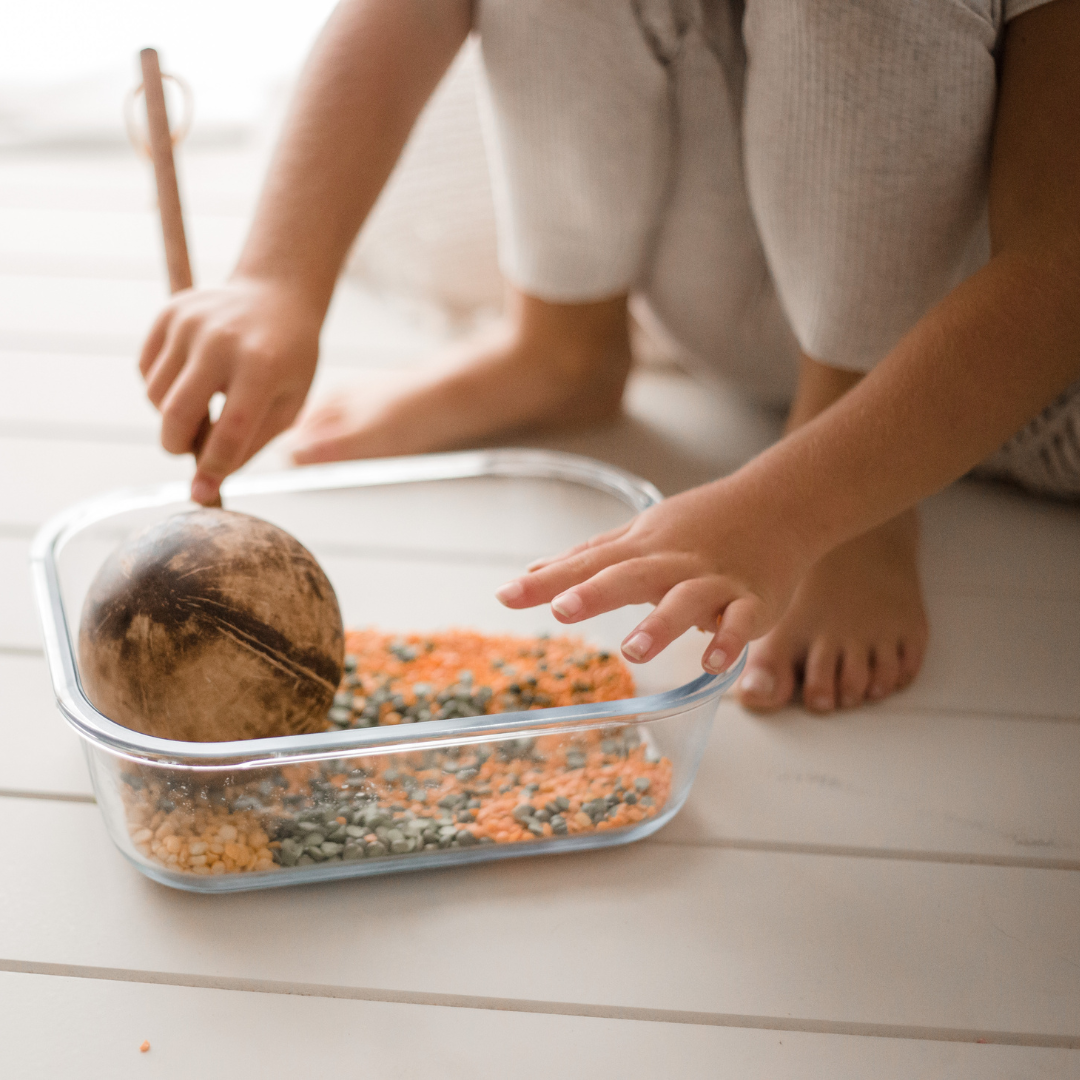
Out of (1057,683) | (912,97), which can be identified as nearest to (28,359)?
(912,97)

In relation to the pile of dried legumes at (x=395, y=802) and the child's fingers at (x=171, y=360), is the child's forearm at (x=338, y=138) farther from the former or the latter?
the pile of dried legumes at (x=395, y=802)

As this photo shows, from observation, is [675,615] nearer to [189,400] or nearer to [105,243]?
[189,400]

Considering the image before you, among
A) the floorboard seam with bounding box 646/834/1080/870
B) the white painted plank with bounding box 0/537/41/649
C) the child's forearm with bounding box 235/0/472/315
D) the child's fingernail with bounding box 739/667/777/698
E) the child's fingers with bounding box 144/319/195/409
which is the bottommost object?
the floorboard seam with bounding box 646/834/1080/870

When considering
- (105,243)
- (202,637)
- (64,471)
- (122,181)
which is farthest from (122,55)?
(202,637)

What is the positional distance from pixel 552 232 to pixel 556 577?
422 millimetres

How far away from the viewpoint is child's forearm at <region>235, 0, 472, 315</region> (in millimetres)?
797

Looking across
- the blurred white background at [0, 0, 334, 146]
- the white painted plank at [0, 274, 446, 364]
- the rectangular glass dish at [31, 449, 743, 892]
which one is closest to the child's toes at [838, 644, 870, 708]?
the rectangular glass dish at [31, 449, 743, 892]

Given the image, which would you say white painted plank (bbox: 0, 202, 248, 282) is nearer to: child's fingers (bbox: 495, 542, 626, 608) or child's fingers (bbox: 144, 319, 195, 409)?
child's fingers (bbox: 144, 319, 195, 409)

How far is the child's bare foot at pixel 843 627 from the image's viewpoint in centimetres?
82

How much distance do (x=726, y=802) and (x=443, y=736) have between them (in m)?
0.22

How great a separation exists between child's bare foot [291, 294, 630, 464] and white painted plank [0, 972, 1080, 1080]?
0.53m

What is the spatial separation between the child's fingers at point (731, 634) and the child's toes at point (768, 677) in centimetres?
16

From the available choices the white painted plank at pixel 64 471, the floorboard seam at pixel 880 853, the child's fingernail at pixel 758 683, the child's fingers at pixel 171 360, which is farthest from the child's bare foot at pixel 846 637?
the white painted plank at pixel 64 471

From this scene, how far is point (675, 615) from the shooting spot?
25.1 inches
